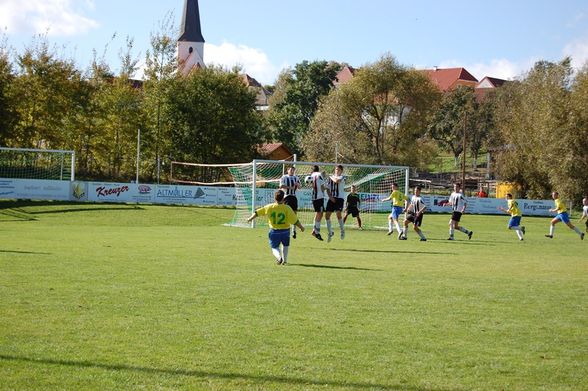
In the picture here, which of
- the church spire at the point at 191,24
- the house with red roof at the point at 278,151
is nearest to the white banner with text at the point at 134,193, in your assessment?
the house with red roof at the point at 278,151

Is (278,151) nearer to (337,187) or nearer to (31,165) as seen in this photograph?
(31,165)

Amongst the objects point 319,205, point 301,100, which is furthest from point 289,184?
point 301,100

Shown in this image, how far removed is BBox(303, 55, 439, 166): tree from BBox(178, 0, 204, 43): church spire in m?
49.4

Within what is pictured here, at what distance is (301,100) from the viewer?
8812 centimetres

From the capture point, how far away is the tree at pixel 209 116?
5712 cm

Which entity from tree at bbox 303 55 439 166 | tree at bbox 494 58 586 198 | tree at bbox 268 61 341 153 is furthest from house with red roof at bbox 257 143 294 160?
tree at bbox 494 58 586 198

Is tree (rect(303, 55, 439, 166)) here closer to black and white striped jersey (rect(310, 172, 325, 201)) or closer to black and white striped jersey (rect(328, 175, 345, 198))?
black and white striped jersey (rect(328, 175, 345, 198))

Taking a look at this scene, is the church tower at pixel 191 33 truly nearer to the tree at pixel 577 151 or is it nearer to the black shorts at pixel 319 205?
the tree at pixel 577 151

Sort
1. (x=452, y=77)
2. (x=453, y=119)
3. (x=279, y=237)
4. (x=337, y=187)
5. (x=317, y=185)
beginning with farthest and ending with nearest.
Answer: (x=452, y=77), (x=453, y=119), (x=337, y=187), (x=317, y=185), (x=279, y=237)

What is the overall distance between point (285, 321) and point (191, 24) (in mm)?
111001

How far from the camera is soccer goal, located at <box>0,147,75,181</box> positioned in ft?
134

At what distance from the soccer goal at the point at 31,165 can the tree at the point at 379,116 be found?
32.5 metres

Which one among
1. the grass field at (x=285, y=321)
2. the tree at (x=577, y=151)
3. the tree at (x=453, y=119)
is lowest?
the grass field at (x=285, y=321)

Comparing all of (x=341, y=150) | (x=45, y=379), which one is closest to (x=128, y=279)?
(x=45, y=379)
